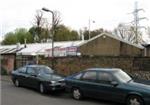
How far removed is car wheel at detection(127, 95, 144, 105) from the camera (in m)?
11.9

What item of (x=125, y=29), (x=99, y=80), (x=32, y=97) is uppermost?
(x=125, y=29)

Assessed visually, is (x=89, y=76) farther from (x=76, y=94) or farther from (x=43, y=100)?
(x=43, y=100)

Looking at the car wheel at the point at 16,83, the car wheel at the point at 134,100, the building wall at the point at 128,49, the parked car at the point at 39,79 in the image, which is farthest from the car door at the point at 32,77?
the building wall at the point at 128,49

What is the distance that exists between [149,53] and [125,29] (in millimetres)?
46116

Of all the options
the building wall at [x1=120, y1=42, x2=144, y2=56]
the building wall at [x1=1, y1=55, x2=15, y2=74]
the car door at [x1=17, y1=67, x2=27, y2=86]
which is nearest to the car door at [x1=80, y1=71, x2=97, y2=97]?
the car door at [x1=17, y1=67, x2=27, y2=86]

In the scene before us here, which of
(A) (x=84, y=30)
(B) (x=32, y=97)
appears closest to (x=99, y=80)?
(B) (x=32, y=97)

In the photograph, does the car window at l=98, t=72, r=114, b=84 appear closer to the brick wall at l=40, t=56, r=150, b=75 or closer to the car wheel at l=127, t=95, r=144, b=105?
the car wheel at l=127, t=95, r=144, b=105

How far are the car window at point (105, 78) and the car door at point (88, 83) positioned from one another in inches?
11.7

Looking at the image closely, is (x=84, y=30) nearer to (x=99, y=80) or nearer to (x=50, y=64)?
(x=50, y=64)

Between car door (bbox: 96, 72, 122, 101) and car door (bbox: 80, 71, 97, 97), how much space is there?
27cm

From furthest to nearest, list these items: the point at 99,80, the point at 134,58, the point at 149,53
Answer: the point at 149,53, the point at 134,58, the point at 99,80

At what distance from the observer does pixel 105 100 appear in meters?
14.0

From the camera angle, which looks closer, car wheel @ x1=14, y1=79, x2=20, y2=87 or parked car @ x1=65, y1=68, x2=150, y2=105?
parked car @ x1=65, y1=68, x2=150, y2=105

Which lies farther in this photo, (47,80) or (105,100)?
(47,80)
